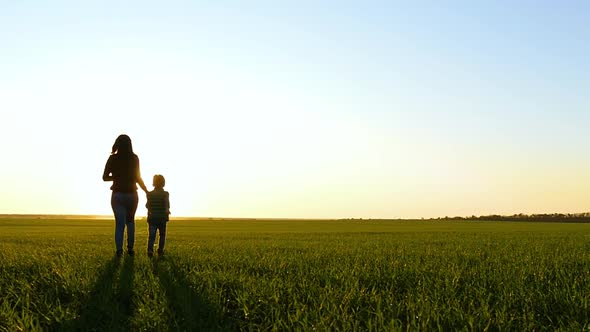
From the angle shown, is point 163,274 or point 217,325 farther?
point 163,274

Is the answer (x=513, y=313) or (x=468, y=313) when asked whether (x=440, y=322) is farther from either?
(x=513, y=313)

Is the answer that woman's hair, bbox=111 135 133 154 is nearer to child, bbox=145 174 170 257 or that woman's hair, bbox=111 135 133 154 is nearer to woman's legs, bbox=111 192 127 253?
woman's legs, bbox=111 192 127 253

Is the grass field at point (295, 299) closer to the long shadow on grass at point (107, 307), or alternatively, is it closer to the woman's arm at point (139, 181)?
the long shadow on grass at point (107, 307)

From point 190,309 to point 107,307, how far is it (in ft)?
3.71

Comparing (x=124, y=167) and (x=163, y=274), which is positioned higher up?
(x=124, y=167)

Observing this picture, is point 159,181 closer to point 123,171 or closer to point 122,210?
point 123,171

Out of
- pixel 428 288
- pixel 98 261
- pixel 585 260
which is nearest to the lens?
pixel 428 288

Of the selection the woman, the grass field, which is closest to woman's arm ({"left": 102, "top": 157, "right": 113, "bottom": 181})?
the woman

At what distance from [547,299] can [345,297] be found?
2.24m

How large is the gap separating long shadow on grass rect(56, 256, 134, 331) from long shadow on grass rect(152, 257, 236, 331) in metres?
0.49

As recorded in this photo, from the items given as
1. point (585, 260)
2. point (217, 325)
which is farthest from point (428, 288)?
point (585, 260)

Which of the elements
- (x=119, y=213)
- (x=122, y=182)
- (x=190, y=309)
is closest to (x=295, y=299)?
(x=190, y=309)

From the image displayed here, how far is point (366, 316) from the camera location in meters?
5.57

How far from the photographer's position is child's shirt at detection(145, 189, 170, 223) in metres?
12.2
